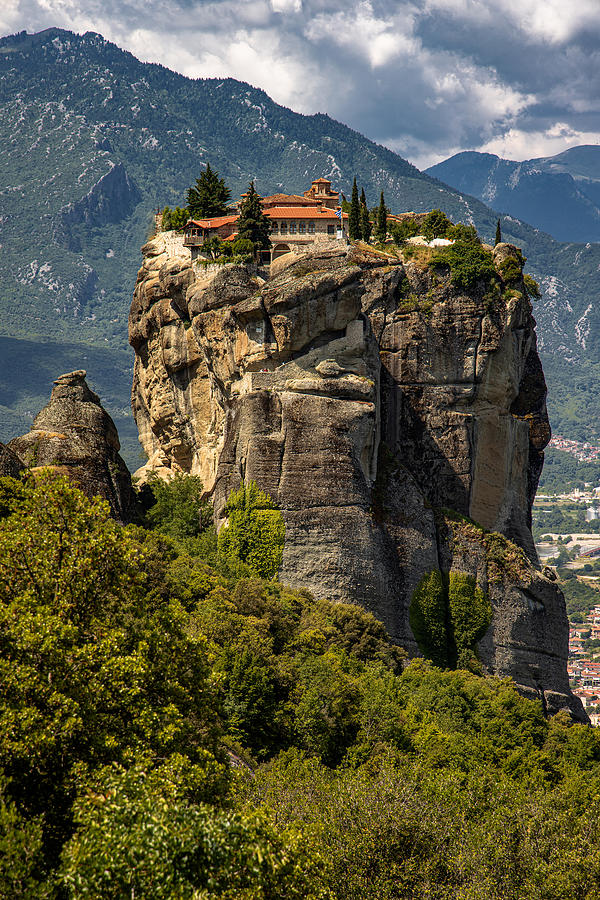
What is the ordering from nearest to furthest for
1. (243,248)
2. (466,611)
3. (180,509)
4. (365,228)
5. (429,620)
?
(429,620) → (466,611) → (180,509) → (243,248) → (365,228)

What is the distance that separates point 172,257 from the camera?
8019 centimetres

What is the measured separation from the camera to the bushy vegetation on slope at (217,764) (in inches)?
741

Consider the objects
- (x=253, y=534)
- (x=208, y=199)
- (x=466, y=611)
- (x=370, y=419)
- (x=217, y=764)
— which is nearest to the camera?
(x=217, y=764)

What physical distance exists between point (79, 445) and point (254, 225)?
25.0m

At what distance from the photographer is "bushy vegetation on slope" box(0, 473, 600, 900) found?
18828 millimetres

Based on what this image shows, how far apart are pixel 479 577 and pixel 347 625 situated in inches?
657

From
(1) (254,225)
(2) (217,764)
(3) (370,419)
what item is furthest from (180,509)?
(2) (217,764)

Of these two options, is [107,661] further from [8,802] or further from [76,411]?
[76,411]

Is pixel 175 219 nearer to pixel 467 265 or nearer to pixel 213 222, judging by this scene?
pixel 213 222

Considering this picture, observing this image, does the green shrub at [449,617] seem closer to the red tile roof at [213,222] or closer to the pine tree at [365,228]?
the pine tree at [365,228]

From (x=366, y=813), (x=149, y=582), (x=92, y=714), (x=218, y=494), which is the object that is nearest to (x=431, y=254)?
(x=218, y=494)

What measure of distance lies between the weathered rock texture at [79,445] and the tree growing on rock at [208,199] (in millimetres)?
27113

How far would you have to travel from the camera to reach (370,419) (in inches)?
2429

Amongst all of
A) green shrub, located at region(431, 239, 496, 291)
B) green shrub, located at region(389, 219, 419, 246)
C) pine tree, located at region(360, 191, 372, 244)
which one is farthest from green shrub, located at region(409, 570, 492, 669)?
pine tree, located at region(360, 191, 372, 244)
